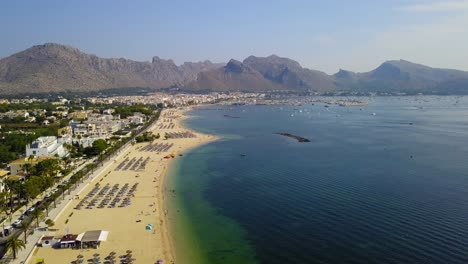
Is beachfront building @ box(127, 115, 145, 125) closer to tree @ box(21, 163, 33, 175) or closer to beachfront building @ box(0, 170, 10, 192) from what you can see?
tree @ box(21, 163, 33, 175)

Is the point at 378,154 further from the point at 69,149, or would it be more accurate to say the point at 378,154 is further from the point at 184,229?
the point at 69,149

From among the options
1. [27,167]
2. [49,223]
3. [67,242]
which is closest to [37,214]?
[49,223]

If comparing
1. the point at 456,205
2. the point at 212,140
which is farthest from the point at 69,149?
the point at 456,205

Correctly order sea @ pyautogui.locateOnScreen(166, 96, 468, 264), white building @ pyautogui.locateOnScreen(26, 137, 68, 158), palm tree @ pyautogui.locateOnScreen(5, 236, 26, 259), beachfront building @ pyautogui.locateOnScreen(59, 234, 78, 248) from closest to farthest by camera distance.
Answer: palm tree @ pyautogui.locateOnScreen(5, 236, 26, 259)
sea @ pyautogui.locateOnScreen(166, 96, 468, 264)
beachfront building @ pyautogui.locateOnScreen(59, 234, 78, 248)
white building @ pyautogui.locateOnScreen(26, 137, 68, 158)

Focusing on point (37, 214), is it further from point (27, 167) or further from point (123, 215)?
point (27, 167)

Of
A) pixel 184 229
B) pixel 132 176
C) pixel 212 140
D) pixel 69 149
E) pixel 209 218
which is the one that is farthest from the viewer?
pixel 212 140

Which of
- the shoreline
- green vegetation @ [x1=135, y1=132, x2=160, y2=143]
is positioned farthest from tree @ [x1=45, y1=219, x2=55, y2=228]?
green vegetation @ [x1=135, y1=132, x2=160, y2=143]
